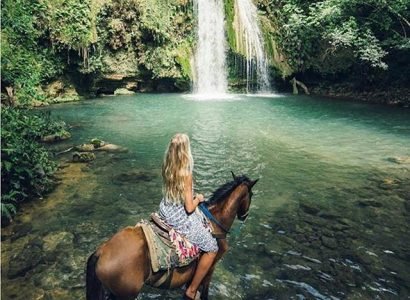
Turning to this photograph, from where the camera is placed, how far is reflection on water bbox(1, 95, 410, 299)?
5398 mm

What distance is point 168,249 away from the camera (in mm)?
4129

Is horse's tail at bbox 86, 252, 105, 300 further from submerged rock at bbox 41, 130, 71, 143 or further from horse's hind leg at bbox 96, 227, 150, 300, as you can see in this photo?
submerged rock at bbox 41, 130, 71, 143

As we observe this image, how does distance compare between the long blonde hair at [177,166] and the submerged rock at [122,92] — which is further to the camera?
the submerged rock at [122,92]

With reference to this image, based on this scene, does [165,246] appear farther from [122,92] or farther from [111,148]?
[122,92]

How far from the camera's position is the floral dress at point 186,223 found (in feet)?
14.0

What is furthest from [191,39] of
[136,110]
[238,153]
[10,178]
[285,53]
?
[10,178]

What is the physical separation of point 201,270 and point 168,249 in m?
0.58

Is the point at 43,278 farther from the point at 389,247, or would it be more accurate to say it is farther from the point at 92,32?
the point at 92,32

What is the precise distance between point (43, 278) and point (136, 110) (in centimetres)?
1537

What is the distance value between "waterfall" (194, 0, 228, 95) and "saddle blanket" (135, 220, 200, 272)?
24532mm

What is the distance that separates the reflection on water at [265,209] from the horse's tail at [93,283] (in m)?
1.37

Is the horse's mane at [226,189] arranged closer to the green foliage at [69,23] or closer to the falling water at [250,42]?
the green foliage at [69,23]

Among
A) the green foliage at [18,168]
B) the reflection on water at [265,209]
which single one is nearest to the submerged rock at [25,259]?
the reflection on water at [265,209]

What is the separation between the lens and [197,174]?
997 cm
